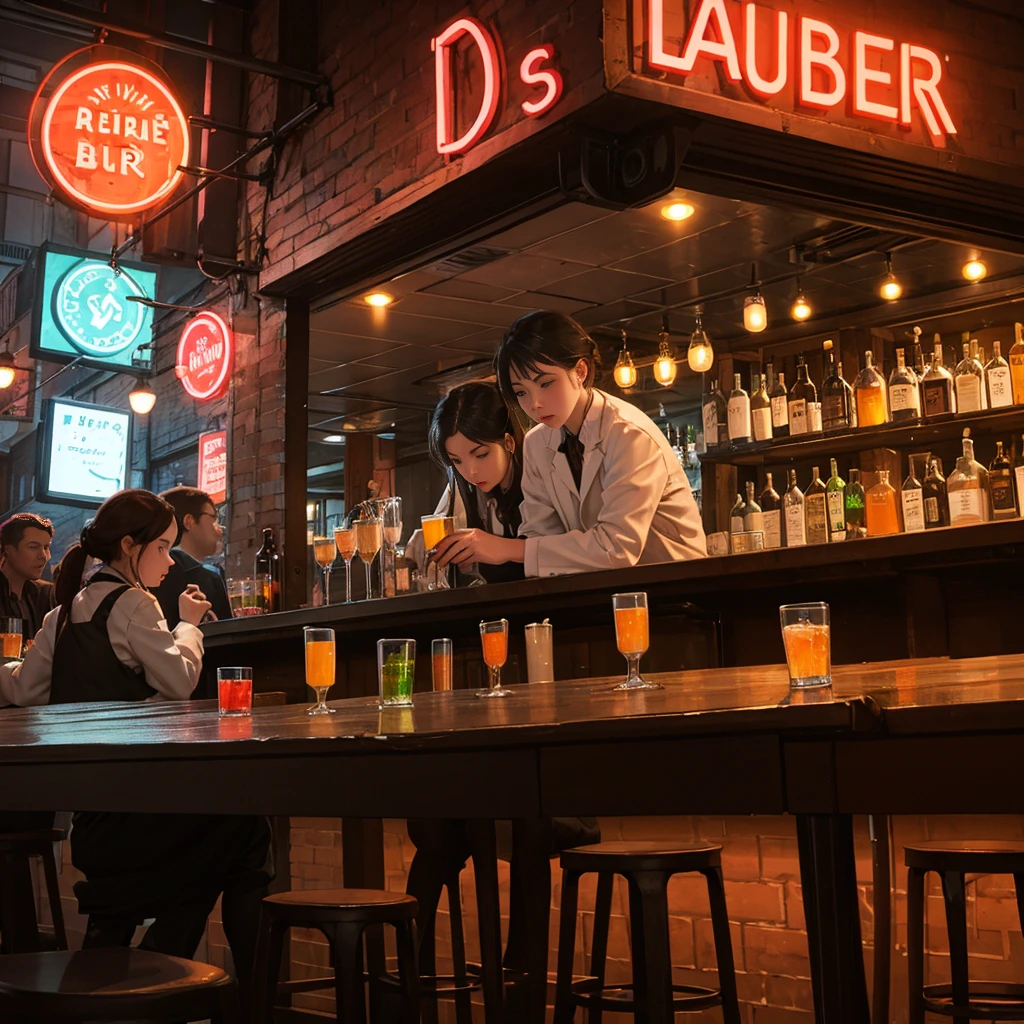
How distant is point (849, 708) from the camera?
1.09 meters

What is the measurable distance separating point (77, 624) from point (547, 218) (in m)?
3.23

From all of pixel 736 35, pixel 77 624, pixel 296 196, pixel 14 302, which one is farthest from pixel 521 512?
pixel 14 302

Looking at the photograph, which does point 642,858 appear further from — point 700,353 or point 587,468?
point 700,353

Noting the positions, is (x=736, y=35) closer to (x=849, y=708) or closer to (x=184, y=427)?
(x=849, y=708)

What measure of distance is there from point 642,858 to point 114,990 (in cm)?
100

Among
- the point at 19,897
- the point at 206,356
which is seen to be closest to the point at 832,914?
the point at 19,897

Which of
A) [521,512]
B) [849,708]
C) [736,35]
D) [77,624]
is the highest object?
[736,35]

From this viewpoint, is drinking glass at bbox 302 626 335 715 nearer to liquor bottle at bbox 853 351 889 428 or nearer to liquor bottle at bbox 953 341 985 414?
liquor bottle at bbox 853 351 889 428

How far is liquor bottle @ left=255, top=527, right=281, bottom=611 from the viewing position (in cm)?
655

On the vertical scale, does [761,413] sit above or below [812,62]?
below

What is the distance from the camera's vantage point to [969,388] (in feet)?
20.3

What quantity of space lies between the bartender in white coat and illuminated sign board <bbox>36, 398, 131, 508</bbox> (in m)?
8.89

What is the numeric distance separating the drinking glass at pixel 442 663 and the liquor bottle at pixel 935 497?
12.4 feet

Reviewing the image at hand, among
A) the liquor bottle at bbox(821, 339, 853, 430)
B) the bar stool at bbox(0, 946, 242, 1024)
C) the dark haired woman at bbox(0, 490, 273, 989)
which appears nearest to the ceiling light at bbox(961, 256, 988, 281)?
the liquor bottle at bbox(821, 339, 853, 430)
